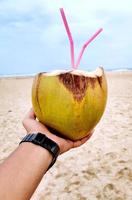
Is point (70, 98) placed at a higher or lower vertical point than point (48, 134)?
higher

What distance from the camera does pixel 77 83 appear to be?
1.21 metres

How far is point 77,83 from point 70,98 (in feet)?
0.23

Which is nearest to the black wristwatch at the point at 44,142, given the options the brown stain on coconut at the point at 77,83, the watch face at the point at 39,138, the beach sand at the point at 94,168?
the watch face at the point at 39,138

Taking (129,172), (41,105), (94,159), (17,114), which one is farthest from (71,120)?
(17,114)

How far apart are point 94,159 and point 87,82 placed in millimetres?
3913

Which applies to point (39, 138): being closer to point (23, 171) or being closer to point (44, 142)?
point (44, 142)

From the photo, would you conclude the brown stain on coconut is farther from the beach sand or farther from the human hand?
the beach sand

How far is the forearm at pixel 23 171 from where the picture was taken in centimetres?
114

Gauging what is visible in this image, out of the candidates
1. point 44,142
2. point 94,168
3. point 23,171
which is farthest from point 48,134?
point 94,168

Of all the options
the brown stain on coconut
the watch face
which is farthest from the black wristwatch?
the brown stain on coconut

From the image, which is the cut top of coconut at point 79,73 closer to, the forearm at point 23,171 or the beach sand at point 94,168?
the forearm at point 23,171

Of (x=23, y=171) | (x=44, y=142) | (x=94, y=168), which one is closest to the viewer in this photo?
(x=23, y=171)

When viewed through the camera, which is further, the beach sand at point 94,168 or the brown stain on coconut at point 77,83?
the beach sand at point 94,168

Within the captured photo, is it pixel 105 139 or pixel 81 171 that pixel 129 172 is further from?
pixel 105 139
